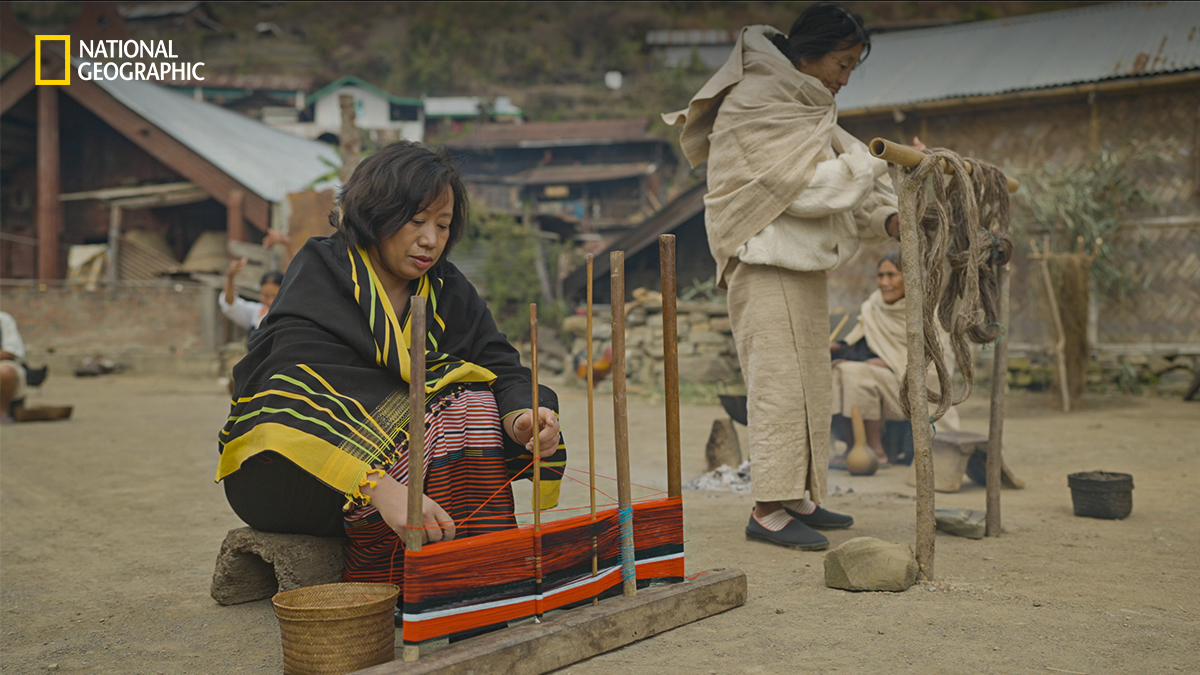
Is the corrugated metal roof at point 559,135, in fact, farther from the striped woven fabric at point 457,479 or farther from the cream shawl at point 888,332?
the striped woven fabric at point 457,479

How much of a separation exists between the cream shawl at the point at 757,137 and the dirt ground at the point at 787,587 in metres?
1.21

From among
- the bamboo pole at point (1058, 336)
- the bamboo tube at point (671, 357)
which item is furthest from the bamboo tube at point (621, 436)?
the bamboo pole at point (1058, 336)

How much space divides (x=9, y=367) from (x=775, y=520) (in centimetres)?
732

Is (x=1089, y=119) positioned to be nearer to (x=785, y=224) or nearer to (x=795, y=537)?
(x=785, y=224)

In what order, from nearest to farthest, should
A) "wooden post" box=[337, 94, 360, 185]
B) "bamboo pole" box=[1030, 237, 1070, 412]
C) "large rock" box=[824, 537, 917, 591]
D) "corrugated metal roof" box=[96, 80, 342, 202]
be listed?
"large rock" box=[824, 537, 917, 591]
"bamboo pole" box=[1030, 237, 1070, 412]
"wooden post" box=[337, 94, 360, 185]
"corrugated metal roof" box=[96, 80, 342, 202]

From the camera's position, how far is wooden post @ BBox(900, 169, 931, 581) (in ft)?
8.38

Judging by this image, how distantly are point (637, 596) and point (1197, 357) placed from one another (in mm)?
8955

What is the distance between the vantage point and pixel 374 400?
82.6 inches

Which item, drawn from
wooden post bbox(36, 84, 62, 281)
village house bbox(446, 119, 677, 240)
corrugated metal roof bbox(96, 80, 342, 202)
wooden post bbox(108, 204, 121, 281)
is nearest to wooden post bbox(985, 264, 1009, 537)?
corrugated metal roof bbox(96, 80, 342, 202)

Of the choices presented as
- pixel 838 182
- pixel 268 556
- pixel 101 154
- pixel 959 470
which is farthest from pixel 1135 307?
pixel 101 154

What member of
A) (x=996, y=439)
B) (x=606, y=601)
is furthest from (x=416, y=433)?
(x=996, y=439)

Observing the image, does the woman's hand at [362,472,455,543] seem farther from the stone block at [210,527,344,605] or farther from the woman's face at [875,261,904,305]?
the woman's face at [875,261,904,305]

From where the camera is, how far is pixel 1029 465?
5137mm

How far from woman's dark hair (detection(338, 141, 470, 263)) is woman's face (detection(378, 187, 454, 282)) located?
0.02m
